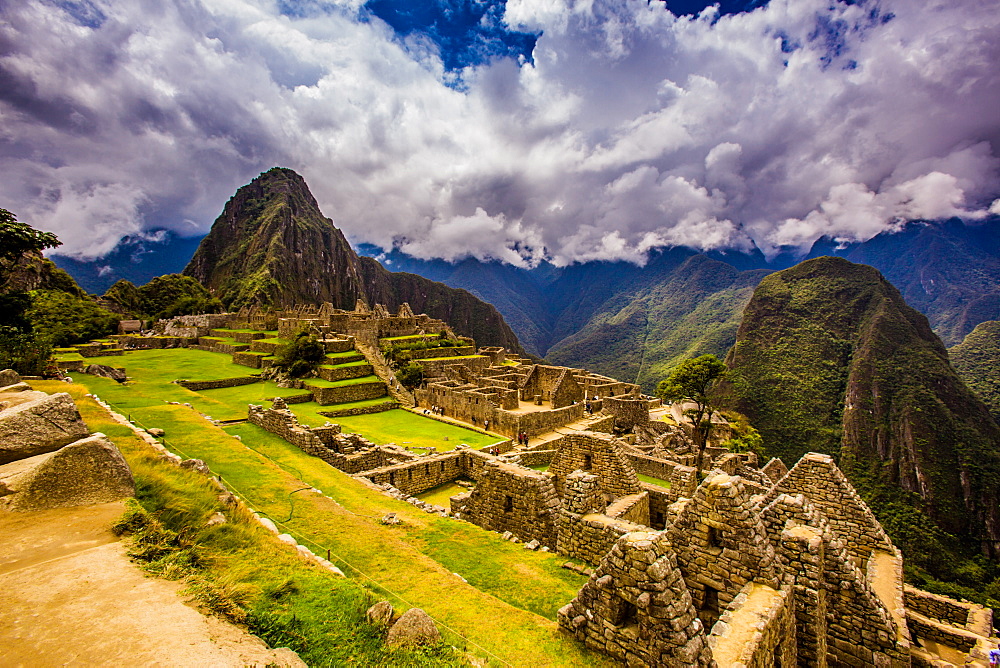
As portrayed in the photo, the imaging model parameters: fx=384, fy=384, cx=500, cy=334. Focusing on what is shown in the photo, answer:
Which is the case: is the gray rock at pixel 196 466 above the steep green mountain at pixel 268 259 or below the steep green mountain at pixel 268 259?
below

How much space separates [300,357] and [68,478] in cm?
2771

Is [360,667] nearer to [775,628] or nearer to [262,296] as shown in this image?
[775,628]

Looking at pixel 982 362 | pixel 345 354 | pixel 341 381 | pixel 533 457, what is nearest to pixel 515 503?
pixel 533 457

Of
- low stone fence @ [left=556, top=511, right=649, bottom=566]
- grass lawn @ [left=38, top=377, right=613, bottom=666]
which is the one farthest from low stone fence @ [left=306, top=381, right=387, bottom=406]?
low stone fence @ [left=556, top=511, right=649, bottom=566]

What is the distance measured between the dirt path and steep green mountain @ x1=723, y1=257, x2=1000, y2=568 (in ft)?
182

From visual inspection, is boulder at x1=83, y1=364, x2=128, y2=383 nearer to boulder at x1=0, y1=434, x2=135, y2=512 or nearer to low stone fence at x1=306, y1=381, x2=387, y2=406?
low stone fence at x1=306, y1=381, x2=387, y2=406

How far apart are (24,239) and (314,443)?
32.6ft

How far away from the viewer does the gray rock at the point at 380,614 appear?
151 inches

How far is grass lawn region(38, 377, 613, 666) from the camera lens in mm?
4031

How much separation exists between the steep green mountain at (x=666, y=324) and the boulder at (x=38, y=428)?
98.4 metres

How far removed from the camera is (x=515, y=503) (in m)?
7.19

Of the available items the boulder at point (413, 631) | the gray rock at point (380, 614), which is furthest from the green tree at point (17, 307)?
the boulder at point (413, 631)

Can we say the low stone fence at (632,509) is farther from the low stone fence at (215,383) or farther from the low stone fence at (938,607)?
the low stone fence at (215,383)

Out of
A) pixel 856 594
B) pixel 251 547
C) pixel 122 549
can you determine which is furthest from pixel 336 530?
pixel 856 594
